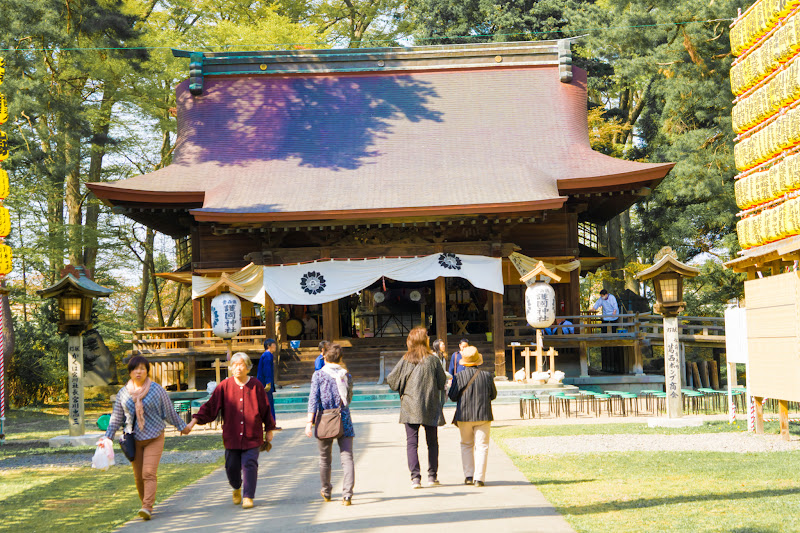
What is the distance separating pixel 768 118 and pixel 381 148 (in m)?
12.0

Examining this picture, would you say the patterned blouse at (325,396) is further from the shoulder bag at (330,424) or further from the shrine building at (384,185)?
the shrine building at (384,185)

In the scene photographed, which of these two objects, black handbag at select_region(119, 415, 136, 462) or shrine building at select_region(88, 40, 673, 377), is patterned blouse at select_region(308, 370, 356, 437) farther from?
shrine building at select_region(88, 40, 673, 377)

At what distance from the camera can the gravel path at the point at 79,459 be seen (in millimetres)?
10738

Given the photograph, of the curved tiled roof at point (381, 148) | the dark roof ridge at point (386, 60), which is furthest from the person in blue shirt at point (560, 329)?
the dark roof ridge at point (386, 60)

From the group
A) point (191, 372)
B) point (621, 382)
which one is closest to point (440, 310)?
point (621, 382)

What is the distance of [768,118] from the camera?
10.8 m

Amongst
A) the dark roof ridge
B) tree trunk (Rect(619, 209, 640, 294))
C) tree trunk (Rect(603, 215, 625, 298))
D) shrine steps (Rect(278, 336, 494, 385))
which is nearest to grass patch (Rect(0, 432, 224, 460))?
shrine steps (Rect(278, 336, 494, 385))

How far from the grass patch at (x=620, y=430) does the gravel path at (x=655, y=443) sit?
0.36 m

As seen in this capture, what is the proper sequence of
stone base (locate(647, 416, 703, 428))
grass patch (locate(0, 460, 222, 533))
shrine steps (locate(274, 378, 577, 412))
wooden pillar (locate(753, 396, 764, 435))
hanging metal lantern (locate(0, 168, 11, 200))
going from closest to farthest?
1. grass patch (locate(0, 460, 222, 533))
2. wooden pillar (locate(753, 396, 764, 435))
3. stone base (locate(647, 416, 703, 428))
4. hanging metal lantern (locate(0, 168, 11, 200))
5. shrine steps (locate(274, 378, 577, 412))

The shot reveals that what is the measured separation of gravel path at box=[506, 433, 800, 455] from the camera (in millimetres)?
10125

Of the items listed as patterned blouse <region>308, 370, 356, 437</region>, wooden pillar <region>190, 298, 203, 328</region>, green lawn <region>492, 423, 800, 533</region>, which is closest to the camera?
green lawn <region>492, 423, 800, 533</region>

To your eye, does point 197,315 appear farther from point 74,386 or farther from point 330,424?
point 330,424

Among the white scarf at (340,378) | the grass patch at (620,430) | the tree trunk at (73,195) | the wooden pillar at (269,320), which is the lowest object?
the grass patch at (620,430)

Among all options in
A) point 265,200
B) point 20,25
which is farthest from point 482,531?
point 20,25
